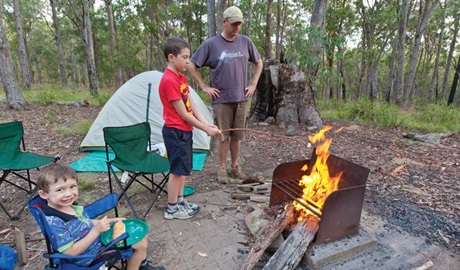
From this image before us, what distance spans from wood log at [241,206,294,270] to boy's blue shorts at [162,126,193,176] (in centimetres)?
94

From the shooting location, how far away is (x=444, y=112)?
7.61 meters

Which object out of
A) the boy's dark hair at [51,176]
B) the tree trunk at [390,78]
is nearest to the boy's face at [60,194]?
the boy's dark hair at [51,176]

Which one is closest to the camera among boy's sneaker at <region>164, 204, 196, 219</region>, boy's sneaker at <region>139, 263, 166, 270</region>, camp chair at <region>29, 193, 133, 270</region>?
camp chair at <region>29, 193, 133, 270</region>

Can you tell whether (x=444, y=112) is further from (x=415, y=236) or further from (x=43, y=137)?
(x=43, y=137)

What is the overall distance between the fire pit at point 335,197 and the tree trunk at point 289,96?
11.5ft

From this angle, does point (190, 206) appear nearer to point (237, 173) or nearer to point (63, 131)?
point (237, 173)

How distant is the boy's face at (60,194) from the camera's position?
60.7 inches

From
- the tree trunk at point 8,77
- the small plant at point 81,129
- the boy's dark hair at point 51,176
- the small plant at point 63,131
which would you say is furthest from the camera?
the tree trunk at point 8,77

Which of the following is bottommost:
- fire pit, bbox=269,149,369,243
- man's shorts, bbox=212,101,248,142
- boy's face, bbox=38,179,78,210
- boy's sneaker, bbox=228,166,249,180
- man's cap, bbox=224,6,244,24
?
boy's sneaker, bbox=228,166,249,180

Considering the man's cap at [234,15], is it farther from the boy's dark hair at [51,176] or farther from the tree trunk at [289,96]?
the tree trunk at [289,96]

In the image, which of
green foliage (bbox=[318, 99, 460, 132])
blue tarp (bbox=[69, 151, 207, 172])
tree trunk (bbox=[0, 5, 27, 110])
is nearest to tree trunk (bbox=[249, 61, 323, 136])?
green foliage (bbox=[318, 99, 460, 132])

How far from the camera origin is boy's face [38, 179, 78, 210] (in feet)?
5.06

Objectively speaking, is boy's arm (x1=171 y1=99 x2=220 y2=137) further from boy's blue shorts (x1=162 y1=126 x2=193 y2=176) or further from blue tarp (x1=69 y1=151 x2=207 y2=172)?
blue tarp (x1=69 y1=151 x2=207 y2=172)

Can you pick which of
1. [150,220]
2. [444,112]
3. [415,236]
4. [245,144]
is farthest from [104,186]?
[444,112]
